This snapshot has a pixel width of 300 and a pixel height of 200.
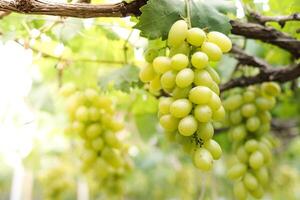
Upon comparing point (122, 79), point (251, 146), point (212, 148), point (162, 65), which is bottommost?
point (251, 146)

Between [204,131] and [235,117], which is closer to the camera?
[204,131]

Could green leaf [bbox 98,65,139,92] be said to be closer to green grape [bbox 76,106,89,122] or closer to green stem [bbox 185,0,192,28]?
green grape [bbox 76,106,89,122]

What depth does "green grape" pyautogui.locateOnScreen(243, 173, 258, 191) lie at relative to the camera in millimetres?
1237

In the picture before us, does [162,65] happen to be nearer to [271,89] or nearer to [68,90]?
[271,89]

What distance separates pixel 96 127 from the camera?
1.50 m

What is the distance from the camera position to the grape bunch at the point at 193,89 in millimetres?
Answer: 811

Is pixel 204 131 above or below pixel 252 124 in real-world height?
above

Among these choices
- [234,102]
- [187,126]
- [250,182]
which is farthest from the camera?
[234,102]

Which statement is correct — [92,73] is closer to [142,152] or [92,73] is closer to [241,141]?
[241,141]

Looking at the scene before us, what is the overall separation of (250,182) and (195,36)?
547mm

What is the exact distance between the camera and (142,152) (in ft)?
9.28

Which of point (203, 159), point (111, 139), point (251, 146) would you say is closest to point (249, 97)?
point (251, 146)

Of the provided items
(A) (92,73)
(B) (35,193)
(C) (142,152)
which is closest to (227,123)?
(A) (92,73)

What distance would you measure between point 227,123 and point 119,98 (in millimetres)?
594
